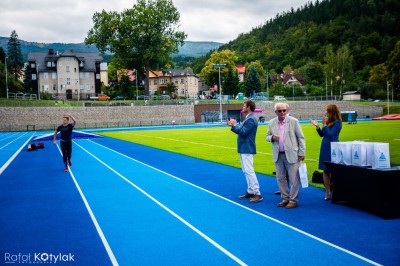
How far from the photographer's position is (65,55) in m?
85.9

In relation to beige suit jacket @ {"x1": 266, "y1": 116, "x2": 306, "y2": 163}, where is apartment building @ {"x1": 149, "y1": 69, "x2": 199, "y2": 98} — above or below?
above

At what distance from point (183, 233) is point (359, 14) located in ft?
524

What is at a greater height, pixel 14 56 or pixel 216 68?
pixel 14 56

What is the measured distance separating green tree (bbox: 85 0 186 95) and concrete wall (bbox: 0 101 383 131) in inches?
383

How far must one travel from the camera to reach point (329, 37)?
429 feet

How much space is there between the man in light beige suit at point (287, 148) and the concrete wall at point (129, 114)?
5603 centimetres

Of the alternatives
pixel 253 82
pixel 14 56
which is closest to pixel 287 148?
pixel 253 82

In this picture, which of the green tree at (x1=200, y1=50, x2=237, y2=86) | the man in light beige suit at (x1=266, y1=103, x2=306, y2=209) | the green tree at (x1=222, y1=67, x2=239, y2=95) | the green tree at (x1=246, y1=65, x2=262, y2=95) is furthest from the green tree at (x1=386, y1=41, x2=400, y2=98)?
the man in light beige suit at (x1=266, y1=103, x2=306, y2=209)

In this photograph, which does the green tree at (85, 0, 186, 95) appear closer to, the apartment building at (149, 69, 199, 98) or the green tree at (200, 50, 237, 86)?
the green tree at (200, 50, 237, 86)

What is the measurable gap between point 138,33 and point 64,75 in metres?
25.9

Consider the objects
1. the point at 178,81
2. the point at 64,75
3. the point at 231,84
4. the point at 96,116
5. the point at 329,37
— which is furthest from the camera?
the point at 329,37

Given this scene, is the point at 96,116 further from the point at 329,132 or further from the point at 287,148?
the point at 287,148

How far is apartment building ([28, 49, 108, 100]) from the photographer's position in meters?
86.4

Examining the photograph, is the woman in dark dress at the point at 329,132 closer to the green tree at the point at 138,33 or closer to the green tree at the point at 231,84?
the green tree at the point at 138,33
